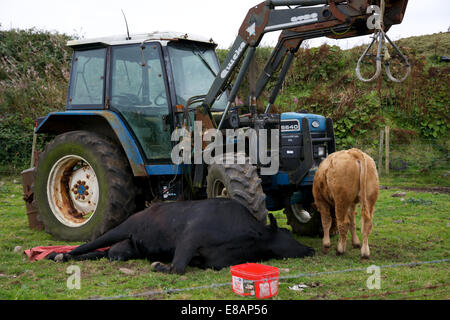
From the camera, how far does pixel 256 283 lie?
3477 mm

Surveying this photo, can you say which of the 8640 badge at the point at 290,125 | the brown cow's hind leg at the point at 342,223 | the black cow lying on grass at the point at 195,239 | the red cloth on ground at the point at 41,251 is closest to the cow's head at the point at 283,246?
the black cow lying on grass at the point at 195,239

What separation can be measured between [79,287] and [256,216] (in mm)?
1835

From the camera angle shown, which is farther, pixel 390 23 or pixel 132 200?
pixel 132 200

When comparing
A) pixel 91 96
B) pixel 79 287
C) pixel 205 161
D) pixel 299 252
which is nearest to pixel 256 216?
pixel 299 252

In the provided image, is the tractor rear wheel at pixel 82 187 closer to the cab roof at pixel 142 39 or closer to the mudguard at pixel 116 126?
the mudguard at pixel 116 126

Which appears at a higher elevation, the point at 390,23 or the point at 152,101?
the point at 390,23

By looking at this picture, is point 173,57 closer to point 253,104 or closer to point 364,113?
point 253,104

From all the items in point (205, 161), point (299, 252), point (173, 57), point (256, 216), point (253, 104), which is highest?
point (173, 57)

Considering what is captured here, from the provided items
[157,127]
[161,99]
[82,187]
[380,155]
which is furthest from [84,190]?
[380,155]

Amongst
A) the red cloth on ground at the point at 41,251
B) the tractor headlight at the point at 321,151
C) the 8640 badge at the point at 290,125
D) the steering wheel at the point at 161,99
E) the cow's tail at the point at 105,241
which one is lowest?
the red cloth on ground at the point at 41,251

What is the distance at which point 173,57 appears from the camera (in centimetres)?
620

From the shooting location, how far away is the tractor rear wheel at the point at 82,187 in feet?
19.1

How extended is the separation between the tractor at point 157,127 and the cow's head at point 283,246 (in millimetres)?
728
